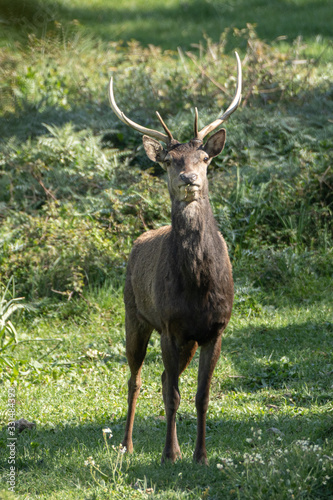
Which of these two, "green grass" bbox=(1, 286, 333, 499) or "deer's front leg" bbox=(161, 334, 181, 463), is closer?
"green grass" bbox=(1, 286, 333, 499)

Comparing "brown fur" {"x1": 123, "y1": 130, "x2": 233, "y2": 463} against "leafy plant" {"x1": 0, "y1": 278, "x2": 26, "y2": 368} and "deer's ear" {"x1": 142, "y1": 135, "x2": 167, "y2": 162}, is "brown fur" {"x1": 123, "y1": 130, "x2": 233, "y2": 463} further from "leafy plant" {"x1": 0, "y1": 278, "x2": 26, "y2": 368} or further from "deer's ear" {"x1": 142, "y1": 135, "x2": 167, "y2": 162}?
"leafy plant" {"x1": 0, "y1": 278, "x2": 26, "y2": 368}

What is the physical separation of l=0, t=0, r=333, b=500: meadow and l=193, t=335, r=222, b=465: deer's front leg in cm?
19

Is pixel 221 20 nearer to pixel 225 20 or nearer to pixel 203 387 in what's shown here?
pixel 225 20

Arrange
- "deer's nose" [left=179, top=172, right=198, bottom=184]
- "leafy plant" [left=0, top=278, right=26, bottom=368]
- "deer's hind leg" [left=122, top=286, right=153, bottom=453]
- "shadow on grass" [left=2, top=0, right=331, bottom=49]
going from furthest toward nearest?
"shadow on grass" [left=2, top=0, right=331, bottom=49]
"leafy plant" [left=0, top=278, right=26, bottom=368]
"deer's hind leg" [left=122, top=286, right=153, bottom=453]
"deer's nose" [left=179, top=172, right=198, bottom=184]

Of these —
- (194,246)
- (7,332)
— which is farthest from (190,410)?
(7,332)

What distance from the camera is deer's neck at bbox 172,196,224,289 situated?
527 centimetres

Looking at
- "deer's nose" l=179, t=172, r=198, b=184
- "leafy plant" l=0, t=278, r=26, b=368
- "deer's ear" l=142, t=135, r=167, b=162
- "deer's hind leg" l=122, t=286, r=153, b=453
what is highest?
"deer's ear" l=142, t=135, r=167, b=162

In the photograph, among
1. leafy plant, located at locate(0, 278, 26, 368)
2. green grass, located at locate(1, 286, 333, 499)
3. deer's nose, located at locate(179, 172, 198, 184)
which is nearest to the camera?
green grass, located at locate(1, 286, 333, 499)

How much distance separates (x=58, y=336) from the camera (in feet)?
28.0

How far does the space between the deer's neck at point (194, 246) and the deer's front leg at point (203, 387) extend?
1.86 feet

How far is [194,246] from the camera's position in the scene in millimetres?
5305

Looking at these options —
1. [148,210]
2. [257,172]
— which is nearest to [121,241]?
[148,210]

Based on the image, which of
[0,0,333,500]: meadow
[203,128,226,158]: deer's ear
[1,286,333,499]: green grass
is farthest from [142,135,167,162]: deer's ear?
[1,286,333,499]: green grass

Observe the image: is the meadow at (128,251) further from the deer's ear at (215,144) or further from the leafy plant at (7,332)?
the deer's ear at (215,144)
